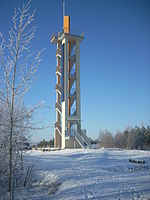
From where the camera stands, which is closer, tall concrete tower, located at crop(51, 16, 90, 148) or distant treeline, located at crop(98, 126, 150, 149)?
tall concrete tower, located at crop(51, 16, 90, 148)

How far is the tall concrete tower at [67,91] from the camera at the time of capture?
3052 cm

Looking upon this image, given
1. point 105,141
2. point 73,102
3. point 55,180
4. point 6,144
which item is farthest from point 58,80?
point 6,144

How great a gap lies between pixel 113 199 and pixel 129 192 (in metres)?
0.94

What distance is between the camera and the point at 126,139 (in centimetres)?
5062

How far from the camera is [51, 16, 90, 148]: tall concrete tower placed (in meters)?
30.5

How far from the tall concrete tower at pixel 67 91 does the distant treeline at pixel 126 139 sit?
18.0 m

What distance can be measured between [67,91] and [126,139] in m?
24.2

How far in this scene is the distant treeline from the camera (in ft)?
157

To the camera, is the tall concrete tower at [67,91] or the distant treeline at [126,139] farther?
the distant treeline at [126,139]

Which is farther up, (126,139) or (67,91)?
(67,91)

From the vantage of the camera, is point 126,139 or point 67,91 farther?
point 126,139

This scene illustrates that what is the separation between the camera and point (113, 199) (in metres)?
6.75

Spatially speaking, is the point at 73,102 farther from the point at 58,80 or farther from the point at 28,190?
the point at 28,190

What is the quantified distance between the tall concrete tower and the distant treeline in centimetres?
1795
